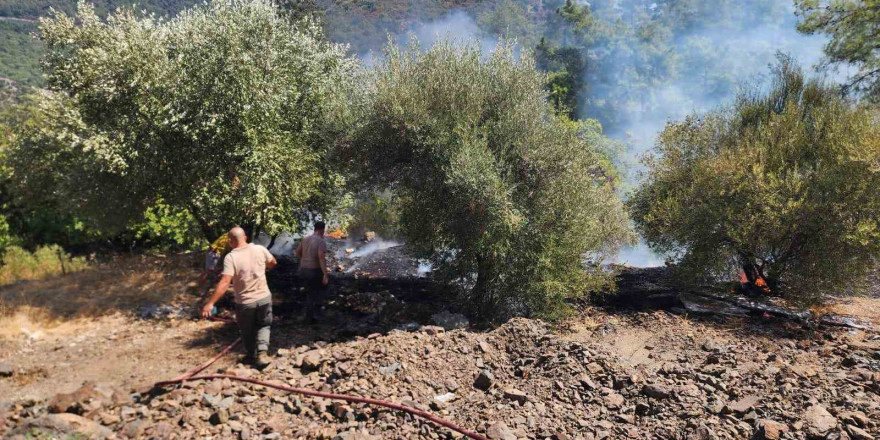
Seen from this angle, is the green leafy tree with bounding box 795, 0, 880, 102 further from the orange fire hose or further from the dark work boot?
the dark work boot

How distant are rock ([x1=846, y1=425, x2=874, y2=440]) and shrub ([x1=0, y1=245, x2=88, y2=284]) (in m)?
15.5

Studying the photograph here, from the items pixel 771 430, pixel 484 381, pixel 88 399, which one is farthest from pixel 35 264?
pixel 771 430

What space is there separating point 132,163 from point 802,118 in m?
15.5

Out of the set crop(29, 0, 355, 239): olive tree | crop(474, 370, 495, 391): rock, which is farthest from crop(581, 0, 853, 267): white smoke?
crop(474, 370, 495, 391): rock

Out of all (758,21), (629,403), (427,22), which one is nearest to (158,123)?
(629,403)

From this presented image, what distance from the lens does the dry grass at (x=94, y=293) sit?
1006 centimetres

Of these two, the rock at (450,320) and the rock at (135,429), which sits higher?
the rock at (450,320)

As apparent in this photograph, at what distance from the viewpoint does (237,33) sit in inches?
403

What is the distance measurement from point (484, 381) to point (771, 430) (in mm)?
3165

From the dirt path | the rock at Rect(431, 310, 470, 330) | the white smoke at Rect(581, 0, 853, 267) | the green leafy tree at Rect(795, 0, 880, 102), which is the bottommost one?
the dirt path

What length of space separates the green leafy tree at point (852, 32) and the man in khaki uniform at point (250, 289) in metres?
17.0

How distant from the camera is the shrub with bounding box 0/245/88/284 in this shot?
12.8 m

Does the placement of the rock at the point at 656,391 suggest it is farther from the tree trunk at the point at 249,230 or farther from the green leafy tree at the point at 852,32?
the green leafy tree at the point at 852,32

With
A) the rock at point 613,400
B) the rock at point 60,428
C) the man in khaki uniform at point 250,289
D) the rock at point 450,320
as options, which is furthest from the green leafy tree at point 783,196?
the rock at point 60,428
